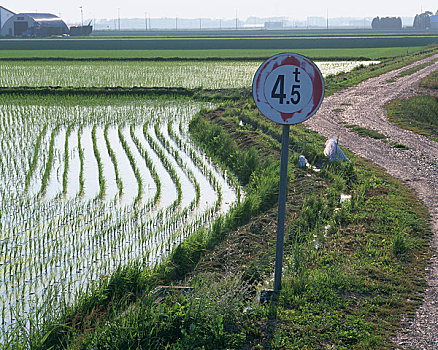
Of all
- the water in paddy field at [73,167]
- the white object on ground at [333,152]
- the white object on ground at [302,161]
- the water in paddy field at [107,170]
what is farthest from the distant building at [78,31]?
the white object on ground at [302,161]

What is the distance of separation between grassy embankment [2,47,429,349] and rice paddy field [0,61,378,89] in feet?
51.7

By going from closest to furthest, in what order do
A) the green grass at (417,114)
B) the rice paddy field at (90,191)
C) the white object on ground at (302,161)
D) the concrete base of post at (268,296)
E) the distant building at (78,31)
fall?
the concrete base of post at (268,296) < the rice paddy field at (90,191) < the white object on ground at (302,161) < the green grass at (417,114) < the distant building at (78,31)

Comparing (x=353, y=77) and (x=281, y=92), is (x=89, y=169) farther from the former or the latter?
(x=353, y=77)

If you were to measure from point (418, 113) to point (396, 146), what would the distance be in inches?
202

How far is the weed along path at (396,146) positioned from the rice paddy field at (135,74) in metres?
5.87

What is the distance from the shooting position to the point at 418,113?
15945 millimetres

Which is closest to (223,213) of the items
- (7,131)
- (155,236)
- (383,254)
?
(155,236)

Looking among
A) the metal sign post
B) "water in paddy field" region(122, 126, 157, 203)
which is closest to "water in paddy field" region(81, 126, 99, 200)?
"water in paddy field" region(122, 126, 157, 203)

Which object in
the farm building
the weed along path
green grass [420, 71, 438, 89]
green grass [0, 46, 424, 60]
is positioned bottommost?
the weed along path

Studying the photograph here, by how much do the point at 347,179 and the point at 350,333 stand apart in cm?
488

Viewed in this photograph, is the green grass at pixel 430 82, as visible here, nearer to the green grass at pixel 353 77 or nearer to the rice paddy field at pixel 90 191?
the green grass at pixel 353 77

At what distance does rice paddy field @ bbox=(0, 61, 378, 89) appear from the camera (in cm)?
2306

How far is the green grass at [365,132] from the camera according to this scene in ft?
41.2

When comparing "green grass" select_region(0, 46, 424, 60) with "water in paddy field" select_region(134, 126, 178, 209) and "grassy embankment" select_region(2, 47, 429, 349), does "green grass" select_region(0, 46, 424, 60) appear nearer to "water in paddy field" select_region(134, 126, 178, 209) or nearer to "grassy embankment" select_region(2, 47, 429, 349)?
"water in paddy field" select_region(134, 126, 178, 209)
